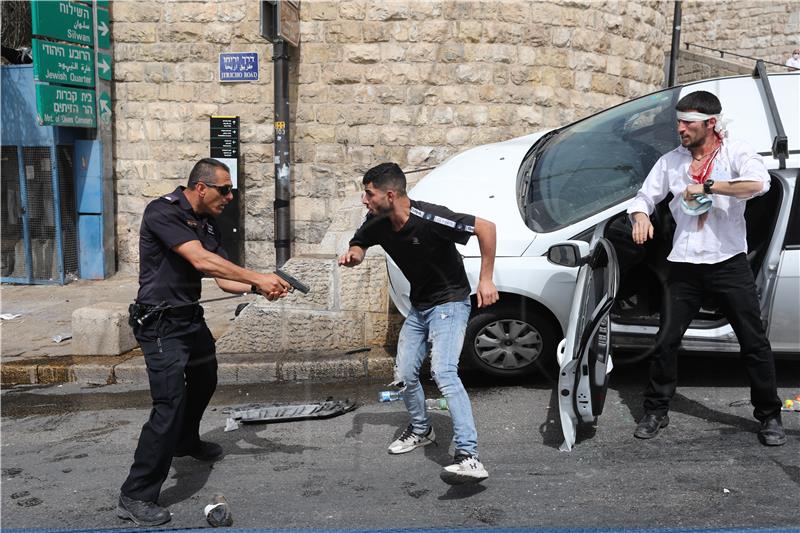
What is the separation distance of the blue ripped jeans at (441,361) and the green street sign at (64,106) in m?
6.92

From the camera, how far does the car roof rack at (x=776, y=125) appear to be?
4.66m

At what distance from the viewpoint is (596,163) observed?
17.8 feet

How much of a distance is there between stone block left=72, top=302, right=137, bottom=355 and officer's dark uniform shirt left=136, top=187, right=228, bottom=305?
2.96 metres

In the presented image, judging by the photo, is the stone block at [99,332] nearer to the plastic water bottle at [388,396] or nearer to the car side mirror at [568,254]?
the plastic water bottle at [388,396]

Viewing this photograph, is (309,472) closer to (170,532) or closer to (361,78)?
(170,532)

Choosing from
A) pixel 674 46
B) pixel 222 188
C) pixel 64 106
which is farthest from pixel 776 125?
pixel 674 46

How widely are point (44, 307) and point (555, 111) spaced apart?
22.8 feet

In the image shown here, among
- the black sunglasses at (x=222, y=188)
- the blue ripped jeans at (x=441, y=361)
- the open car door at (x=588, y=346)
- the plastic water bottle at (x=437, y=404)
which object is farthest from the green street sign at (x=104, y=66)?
the open car door at (x=588, y=346)

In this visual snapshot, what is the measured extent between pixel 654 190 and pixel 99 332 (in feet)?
15.7

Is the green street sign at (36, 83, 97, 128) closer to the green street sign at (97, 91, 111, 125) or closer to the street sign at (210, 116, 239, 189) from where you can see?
the green street sign at (97, 91, 111, 125)

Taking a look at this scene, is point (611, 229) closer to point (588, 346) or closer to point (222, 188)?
point (588, 346)

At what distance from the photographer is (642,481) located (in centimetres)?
390

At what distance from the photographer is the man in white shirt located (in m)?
4.03

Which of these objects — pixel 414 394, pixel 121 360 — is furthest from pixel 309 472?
pixel 121 360
